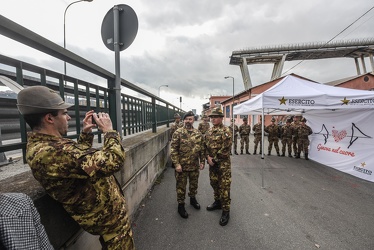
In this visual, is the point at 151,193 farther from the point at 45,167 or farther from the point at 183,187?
the point at 45,167

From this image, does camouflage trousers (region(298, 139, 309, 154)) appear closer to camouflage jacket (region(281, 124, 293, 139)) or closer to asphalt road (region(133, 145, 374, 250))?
camouflage jacket (region(281, 124, 293, 139))

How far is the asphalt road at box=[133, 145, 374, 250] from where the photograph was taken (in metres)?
2.55

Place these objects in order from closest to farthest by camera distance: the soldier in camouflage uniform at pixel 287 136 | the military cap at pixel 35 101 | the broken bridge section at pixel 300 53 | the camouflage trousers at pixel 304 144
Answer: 1. the military cap at pixel 35 101
2. the camouflage trousers at pixel 304 144
3. the soldier in camouflage uniform at pixel 287 136
4. the broken bridge section at pixel 300 53

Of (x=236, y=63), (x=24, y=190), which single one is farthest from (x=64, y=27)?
(x=236, y=63)

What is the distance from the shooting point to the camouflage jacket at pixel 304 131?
7719 millimetres

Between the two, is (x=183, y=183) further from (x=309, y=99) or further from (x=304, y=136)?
(x=304, y=136)

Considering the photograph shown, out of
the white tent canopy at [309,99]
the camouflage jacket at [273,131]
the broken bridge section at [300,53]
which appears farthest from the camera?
the broken bridge section at [300,53]

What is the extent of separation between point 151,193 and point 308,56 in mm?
50231

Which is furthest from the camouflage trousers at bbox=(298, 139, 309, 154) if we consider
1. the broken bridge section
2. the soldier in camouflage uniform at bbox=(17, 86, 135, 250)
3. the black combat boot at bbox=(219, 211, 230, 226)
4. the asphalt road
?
the broken bridge section

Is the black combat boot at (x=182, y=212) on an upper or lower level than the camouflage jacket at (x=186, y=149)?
lower

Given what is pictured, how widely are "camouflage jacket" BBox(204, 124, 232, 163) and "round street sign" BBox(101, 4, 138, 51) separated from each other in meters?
2.09

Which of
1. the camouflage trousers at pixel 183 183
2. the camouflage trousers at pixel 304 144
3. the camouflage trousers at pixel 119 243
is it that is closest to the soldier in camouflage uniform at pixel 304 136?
the camouflage trousers at pixel 304 144

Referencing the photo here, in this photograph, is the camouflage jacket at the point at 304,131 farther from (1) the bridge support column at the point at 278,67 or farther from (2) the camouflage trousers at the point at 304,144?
(1) the bridge support column at the point at 278,67

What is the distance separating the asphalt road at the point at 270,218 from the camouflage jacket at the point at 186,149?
0.91 m
